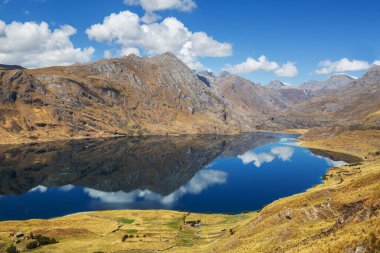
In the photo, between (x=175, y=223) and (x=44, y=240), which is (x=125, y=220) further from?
(x=44, y=240)

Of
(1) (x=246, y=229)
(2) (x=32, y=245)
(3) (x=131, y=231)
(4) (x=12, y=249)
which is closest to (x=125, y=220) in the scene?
(3) (x=131, y=231)

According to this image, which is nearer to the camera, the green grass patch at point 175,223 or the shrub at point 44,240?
the shrub at point 44,240

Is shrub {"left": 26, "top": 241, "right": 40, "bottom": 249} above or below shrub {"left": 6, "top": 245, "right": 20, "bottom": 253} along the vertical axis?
below

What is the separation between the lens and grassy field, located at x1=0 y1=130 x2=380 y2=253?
1575 inches

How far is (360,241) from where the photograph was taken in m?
31.7

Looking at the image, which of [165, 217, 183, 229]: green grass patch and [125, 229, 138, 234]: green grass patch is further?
[165, 217, 183, 229]: green grass patch

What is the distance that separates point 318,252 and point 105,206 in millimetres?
123310

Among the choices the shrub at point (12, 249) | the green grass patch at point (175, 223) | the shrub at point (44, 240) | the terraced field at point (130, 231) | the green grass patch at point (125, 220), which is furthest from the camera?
the green grass patch at point (125, 220)

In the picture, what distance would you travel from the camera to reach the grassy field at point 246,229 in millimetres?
40000

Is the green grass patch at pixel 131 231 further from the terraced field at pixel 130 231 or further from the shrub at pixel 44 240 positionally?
the shrub at pixel 44 240

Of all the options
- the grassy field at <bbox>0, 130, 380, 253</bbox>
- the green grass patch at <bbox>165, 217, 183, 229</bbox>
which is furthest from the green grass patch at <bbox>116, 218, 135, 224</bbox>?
the green grass patch at <bbox>165, 217, 183, 229</bbox>

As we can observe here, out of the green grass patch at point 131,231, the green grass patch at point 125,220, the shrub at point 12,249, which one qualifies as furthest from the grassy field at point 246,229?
the shrub at point 12,249

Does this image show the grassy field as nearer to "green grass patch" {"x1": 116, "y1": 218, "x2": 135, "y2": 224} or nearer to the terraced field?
the terraced field

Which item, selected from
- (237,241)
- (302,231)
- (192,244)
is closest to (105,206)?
(192,244)
